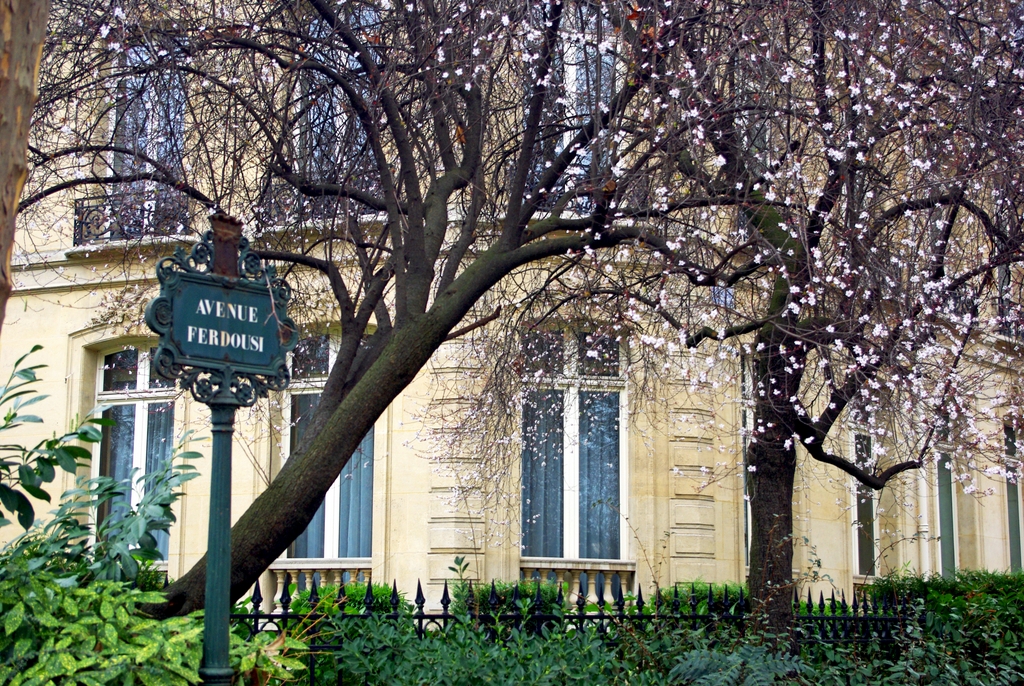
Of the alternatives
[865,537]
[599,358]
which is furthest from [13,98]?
[865,537]

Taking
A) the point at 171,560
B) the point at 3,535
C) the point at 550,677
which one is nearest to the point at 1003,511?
the point at 171,560

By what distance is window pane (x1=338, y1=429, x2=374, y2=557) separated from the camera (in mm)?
14609

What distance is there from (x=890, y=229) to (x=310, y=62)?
480cm

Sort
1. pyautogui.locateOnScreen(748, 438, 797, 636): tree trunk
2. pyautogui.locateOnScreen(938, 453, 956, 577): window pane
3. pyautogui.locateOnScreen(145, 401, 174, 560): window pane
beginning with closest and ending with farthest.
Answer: pyautogui.locateOnScreen(748, 438, 797, 636): tree trunk, pyautogui.locateOnScreen(145, 401, 174, 560): window pane, pyautogui.locateOnScreen(938, 453, 956, 577): window pane

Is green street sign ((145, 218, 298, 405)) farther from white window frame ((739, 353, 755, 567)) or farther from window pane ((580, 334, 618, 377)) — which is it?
white window frame ((739, 353, 755, 567))

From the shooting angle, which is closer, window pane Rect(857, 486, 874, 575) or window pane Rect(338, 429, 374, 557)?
Result: window pane Rect(338, 429, 374, 557)

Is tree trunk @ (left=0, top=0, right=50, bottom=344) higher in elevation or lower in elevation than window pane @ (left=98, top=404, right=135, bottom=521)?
higher

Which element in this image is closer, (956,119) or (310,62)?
(310,62)

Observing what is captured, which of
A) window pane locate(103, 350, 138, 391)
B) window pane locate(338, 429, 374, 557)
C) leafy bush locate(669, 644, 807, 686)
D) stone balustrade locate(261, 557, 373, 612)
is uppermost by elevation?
window pane locate(103, 350, 138, 391)

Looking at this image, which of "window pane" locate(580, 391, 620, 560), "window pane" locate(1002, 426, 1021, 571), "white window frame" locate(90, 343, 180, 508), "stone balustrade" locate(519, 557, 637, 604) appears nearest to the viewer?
"stone balustrade" locate(519, 557, 637, 604)

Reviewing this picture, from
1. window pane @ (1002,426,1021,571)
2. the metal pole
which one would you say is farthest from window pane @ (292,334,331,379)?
window pane @ (1002,426,1021,571)

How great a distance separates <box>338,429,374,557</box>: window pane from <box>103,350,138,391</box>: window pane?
3.66 m

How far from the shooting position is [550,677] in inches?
250

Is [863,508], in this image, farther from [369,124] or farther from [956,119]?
[369,124]
